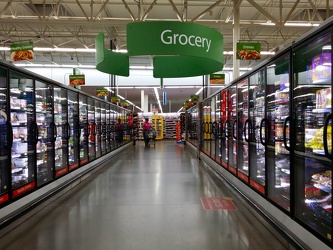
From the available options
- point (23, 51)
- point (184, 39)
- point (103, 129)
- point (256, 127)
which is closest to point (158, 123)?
point (103, 129)

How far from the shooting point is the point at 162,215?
14.4ft

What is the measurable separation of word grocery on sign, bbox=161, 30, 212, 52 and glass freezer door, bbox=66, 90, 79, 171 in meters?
4.52

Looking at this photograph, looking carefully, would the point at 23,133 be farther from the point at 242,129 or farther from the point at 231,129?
the point at 231,129

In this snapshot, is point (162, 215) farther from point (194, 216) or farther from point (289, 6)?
point (289, 6)

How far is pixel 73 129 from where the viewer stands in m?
7.69

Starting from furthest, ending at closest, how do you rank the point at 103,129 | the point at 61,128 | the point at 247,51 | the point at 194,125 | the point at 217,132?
the point at 194,125, the point at 103,129, the point at 247,51, the point at 217,132, the point at 61,128

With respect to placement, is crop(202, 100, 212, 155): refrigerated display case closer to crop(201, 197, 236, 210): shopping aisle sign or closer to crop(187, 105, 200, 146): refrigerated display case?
crop(187, 105, 200, 146): refrigerated display case

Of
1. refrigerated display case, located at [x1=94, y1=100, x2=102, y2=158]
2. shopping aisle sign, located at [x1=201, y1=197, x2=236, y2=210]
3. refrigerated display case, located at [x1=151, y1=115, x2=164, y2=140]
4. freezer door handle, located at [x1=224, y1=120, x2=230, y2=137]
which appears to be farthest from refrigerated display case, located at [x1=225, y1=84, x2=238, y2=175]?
refrigerated display case, located at [x1=151, y1=115, x2=164, y2=140]

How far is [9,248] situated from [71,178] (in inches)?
138

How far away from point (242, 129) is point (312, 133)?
2.83 m

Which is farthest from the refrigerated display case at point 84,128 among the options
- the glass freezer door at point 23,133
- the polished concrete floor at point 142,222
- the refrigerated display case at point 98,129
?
the glass freezer door at point 23,133

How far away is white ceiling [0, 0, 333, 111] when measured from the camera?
10055 mm

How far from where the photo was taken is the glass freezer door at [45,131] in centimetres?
565

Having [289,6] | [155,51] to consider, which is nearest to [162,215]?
[155,51]
